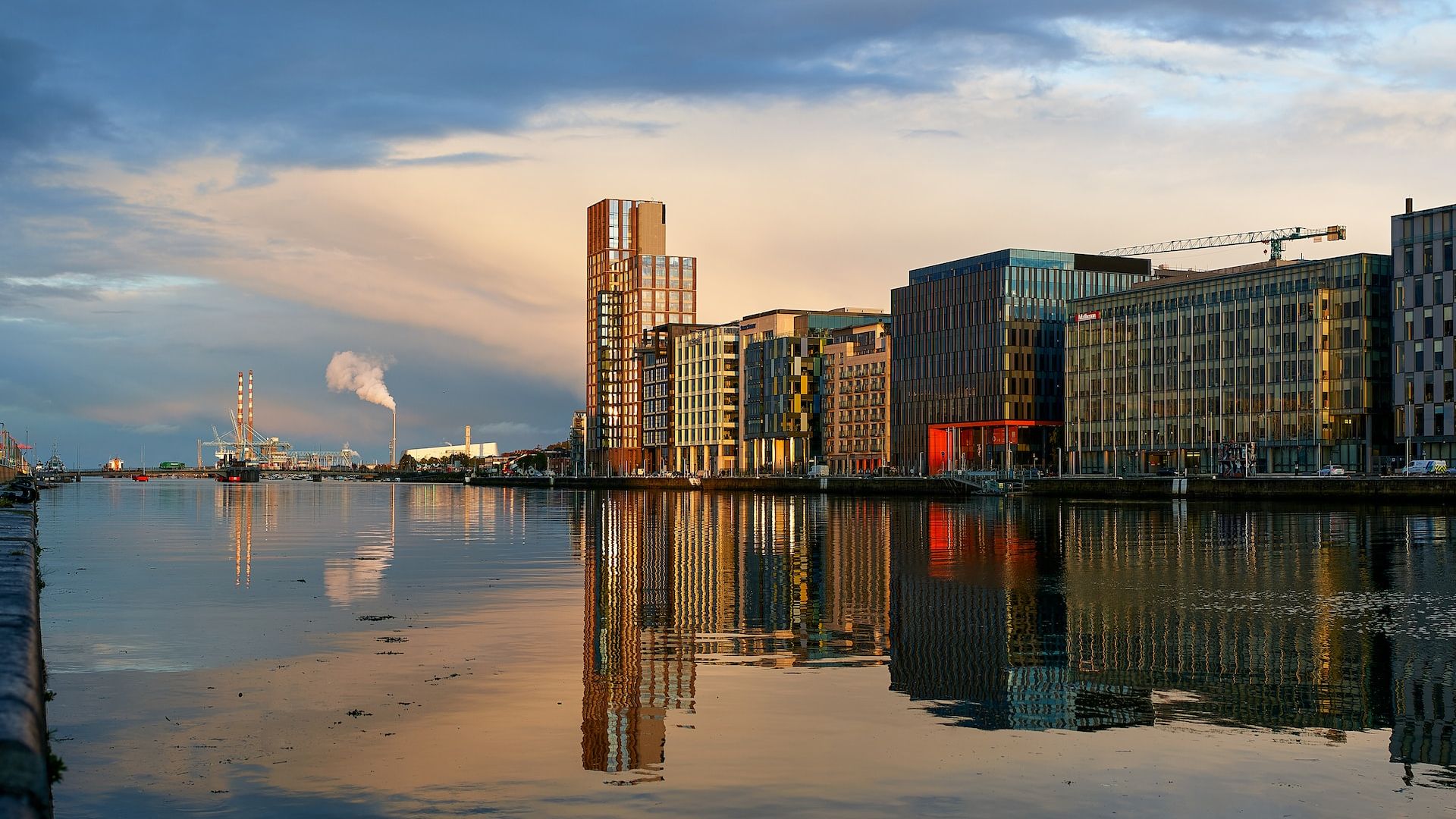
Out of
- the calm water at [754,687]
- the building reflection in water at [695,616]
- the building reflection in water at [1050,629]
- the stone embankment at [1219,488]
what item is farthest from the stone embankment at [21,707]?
the stone embankment at [1219,488]

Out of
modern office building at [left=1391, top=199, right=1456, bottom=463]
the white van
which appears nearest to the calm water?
the white van

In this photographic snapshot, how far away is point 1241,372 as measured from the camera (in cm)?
17300

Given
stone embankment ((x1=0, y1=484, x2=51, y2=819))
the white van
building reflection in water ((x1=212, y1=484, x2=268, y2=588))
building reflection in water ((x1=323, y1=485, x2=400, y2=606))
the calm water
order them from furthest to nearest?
the white van
building reflection in water ((x1=212, y1=484, x2=268, y2=588))
building reflection in water ((x1=323, y1=485, x2=400, y2=606))
the calm water
stone embankment ((x1=0, y1=484, x2=51, y2=819))

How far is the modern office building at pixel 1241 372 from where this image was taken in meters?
160

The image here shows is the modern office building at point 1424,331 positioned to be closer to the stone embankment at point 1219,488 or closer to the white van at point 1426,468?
the white van at point 1426,468

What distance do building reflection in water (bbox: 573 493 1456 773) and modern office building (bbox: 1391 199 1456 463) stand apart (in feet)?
289

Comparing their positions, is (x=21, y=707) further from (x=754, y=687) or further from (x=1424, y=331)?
(x=1424, y=331)

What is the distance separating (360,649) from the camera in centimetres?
2855

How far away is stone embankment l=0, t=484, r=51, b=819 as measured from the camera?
13102 millimetres

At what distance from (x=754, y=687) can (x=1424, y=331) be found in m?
146

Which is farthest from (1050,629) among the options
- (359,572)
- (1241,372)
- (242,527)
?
(1241,372)

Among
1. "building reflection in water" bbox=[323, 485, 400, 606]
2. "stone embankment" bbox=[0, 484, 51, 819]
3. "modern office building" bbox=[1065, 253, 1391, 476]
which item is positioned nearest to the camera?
"stone embankment" bbox=[0, 484, 51, 819]

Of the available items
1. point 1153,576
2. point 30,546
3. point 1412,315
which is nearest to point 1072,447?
point 1412,315

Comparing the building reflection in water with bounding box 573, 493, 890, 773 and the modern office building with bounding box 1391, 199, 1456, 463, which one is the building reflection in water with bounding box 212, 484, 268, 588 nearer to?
the building reflection in water with bounding box 573, 493, 890, 773
